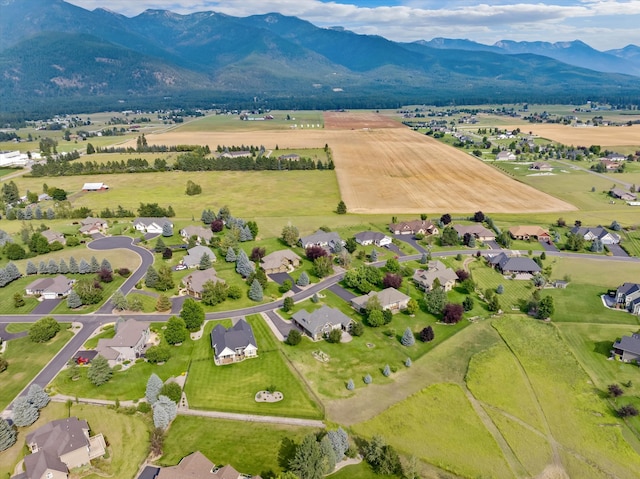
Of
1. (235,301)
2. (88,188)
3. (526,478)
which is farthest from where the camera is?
(88,188)

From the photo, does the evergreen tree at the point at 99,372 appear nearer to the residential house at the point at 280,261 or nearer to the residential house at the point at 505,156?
the residential house at the point at 280,261

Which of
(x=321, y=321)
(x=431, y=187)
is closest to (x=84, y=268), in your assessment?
(x=321, y=321)

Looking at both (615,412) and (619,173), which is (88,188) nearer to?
(615,412)

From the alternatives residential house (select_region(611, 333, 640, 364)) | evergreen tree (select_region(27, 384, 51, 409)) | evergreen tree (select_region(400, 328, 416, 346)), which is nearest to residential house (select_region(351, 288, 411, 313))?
evergreen tree (select_region(400, 328, 416, 346))

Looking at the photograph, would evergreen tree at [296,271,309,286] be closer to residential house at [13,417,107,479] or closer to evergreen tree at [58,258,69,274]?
residential house at [13,417,107,479]

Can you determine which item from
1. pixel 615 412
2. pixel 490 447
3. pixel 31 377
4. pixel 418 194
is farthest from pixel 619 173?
pixel 31 377
